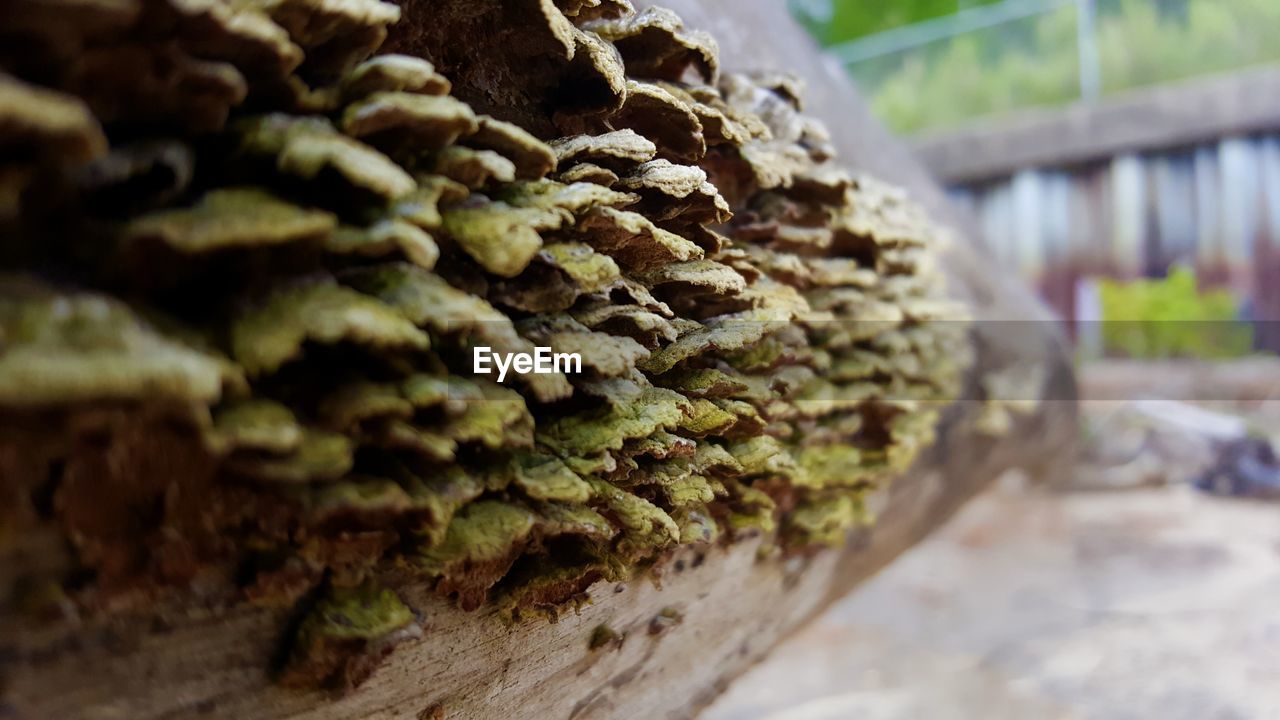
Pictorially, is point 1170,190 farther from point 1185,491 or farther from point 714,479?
point 714,479

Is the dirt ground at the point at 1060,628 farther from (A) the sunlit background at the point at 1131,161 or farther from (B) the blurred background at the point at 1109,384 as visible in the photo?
(A) the sunlit background at the point at 1131,161

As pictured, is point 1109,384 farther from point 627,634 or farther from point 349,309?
point 349,309

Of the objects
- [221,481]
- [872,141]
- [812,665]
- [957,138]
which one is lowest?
[812,665]

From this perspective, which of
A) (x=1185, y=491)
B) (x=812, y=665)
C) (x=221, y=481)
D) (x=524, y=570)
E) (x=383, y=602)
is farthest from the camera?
(x=1185, y=491)

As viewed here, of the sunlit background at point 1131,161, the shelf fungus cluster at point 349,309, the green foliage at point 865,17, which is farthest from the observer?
the green foliage at point 865,17

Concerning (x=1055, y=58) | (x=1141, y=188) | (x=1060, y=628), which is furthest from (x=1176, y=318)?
(x=1060, y=628)

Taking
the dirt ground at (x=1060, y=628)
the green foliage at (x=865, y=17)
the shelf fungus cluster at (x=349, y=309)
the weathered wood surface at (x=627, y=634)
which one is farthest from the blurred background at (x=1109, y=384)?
the shelf fungus cluster at (x=349, y=309)

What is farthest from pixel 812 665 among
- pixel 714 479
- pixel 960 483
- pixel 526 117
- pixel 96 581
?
pixel 96 581
